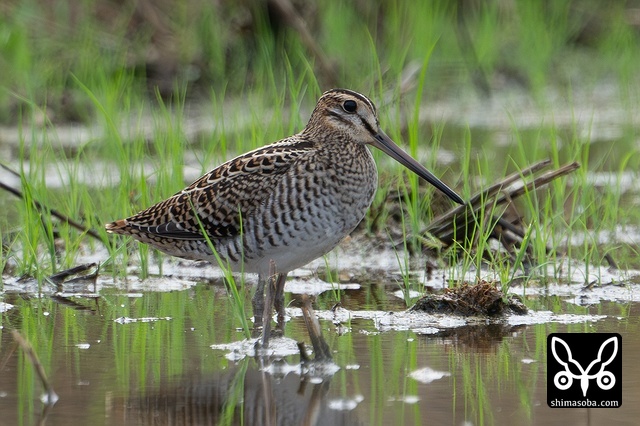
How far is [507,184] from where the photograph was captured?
716 centimetres

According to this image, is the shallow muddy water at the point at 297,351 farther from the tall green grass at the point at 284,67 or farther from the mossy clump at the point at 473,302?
the tall green grass at the point at 284,67

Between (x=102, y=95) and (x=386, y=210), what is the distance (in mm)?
2860

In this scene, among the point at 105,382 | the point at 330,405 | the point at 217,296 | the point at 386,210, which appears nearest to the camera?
the point at 330,405

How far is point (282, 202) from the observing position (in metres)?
6.13

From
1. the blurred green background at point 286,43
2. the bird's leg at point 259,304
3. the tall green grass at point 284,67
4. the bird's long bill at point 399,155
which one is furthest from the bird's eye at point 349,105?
the blurred green background at point 286,43

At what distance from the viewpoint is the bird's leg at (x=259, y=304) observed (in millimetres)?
6156

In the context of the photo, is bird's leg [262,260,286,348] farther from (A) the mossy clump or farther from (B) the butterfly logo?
(B) the butterfly logo

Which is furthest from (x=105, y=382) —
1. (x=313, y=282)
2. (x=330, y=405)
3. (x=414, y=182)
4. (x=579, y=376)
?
(x=414, y=182)

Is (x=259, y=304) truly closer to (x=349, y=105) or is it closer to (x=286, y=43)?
(x=349, y=105)

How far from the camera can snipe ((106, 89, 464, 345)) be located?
612 centimetres

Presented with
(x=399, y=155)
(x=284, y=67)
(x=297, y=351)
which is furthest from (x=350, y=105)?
(x=284, y=67)

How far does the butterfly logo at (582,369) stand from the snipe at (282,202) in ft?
4.20

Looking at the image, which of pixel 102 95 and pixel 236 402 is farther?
pixel 102 95

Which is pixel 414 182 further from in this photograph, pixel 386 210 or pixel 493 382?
pixel 493 382
